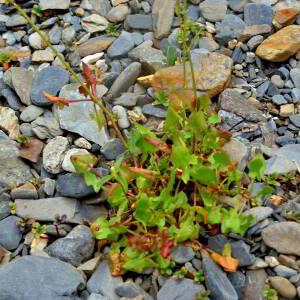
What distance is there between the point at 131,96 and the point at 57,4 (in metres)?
1.06

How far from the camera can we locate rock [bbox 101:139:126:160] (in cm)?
310

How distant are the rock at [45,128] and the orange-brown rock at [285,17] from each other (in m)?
1.53

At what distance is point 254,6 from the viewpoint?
381 centimetres

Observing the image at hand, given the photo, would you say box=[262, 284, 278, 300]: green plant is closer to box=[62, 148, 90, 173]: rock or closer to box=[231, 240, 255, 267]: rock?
box=[231, 240, 255, 267]: rock

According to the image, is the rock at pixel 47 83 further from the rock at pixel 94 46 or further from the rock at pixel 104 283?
the rock at pixel 104 283

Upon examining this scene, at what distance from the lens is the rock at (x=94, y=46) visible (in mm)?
3740

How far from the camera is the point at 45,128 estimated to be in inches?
129

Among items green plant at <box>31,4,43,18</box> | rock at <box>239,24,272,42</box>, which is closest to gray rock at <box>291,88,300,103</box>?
rock at <box>239,24,272,42</box>

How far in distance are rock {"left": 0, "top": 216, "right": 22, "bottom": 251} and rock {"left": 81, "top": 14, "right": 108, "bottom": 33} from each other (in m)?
1.53

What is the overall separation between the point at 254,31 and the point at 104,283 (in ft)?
6.20

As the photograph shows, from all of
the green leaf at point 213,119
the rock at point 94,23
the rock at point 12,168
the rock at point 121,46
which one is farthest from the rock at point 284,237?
the rock at point 94,23

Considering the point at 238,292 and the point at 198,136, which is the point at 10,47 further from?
the point at 238,292

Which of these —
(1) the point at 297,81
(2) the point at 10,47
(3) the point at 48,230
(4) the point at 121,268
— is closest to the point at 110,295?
(4) the point at 121,268

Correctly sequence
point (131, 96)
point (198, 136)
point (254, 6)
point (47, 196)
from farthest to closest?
point (254, 6) → point (131, 96) → point (47, 196) → point (198, 136)
